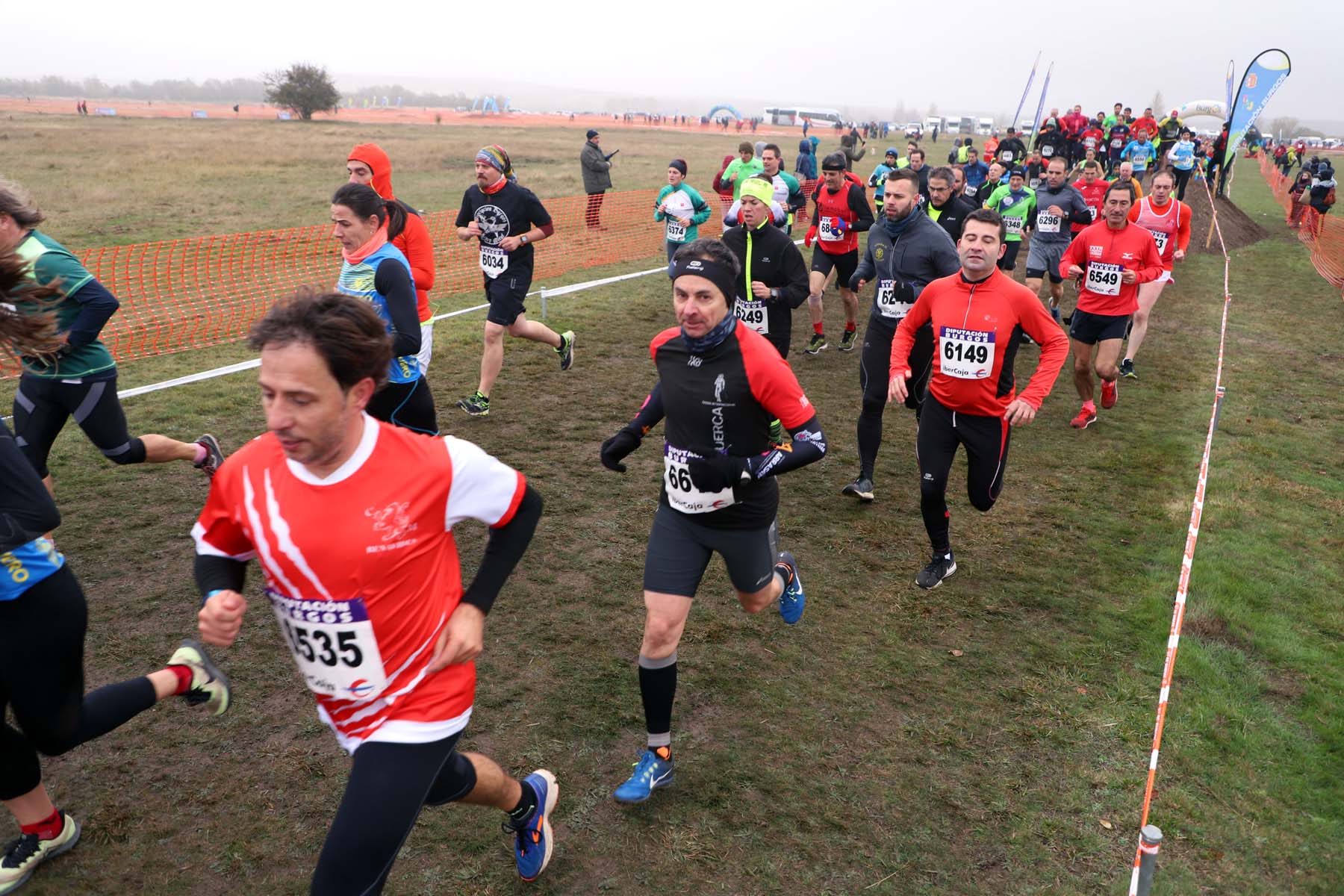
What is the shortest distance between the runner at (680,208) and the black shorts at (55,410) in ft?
24.4

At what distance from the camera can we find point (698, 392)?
382 cm

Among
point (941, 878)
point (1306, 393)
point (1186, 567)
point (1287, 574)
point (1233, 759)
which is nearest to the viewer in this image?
point (941, 878)

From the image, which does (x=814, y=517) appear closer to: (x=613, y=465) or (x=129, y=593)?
(x=613, y=465)

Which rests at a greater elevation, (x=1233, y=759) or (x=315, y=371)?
(x=315, y=371)

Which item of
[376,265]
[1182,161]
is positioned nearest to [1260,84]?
[1182,161]

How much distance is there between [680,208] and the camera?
1160cm

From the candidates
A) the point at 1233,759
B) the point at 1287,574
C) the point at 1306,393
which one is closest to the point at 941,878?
the point at 1233,759

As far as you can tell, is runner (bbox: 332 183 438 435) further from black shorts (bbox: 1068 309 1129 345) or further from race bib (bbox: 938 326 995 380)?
black shorts (bbox: 1068 309 1129 345)

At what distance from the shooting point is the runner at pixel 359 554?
227 cm

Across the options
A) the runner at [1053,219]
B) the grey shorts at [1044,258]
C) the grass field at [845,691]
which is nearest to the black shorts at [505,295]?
the grass field at [845,691]

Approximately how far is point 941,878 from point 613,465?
7.15 ft

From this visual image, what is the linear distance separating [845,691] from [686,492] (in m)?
1.66

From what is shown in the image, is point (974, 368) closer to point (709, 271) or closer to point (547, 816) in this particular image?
point (709, 271)

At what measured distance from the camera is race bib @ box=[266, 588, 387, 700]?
2.40 meters
